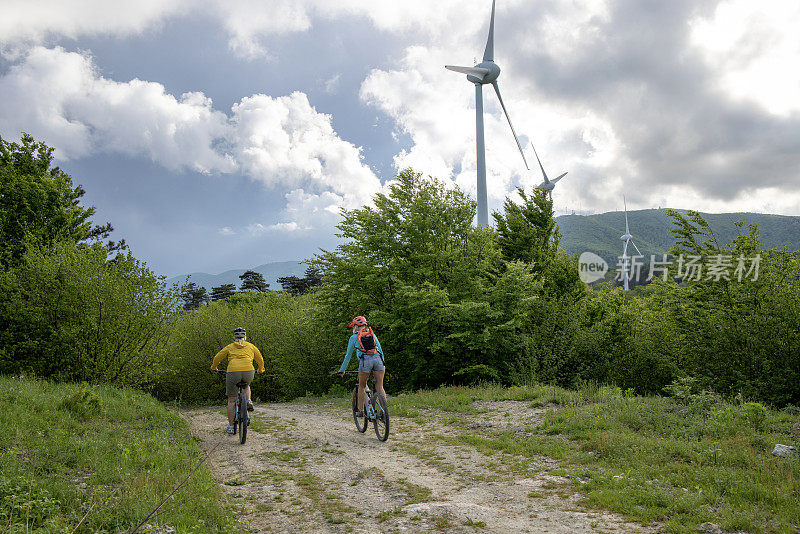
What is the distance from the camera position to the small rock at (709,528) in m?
4.48

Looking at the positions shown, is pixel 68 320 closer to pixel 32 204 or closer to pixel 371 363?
pixel 32 204

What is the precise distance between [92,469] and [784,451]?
9.93 metres

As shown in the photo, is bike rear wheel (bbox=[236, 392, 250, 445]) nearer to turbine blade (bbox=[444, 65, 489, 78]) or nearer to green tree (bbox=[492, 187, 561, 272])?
green tree (bbox=[492, 187, 561, 272])

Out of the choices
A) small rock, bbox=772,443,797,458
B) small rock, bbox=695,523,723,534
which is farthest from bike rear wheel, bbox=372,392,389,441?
small rock, bbox=772,443,797,458

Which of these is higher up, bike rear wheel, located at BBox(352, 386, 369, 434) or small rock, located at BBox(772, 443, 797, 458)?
small rock, located at BBox(772, 443, 797, 458)

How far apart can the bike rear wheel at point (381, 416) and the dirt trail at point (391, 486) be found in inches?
7.4

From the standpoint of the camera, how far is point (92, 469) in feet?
20.5

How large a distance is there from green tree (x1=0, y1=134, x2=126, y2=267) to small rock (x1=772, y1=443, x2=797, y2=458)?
23.6 metres

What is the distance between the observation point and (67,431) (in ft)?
25.9

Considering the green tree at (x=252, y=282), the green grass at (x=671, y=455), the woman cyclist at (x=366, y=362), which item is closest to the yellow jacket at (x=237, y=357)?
the woman cyclist at (x=366, y=362)

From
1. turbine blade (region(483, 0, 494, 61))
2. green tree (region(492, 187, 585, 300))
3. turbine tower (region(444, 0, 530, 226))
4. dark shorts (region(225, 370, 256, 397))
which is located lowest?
dark shorts (region(225, 370, 256, 397))

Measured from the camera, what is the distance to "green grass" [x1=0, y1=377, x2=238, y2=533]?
15.0 feet

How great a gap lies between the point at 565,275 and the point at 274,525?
74.8 feet

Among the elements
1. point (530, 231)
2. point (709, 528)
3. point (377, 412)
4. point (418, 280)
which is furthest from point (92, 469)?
point (530, 231)
